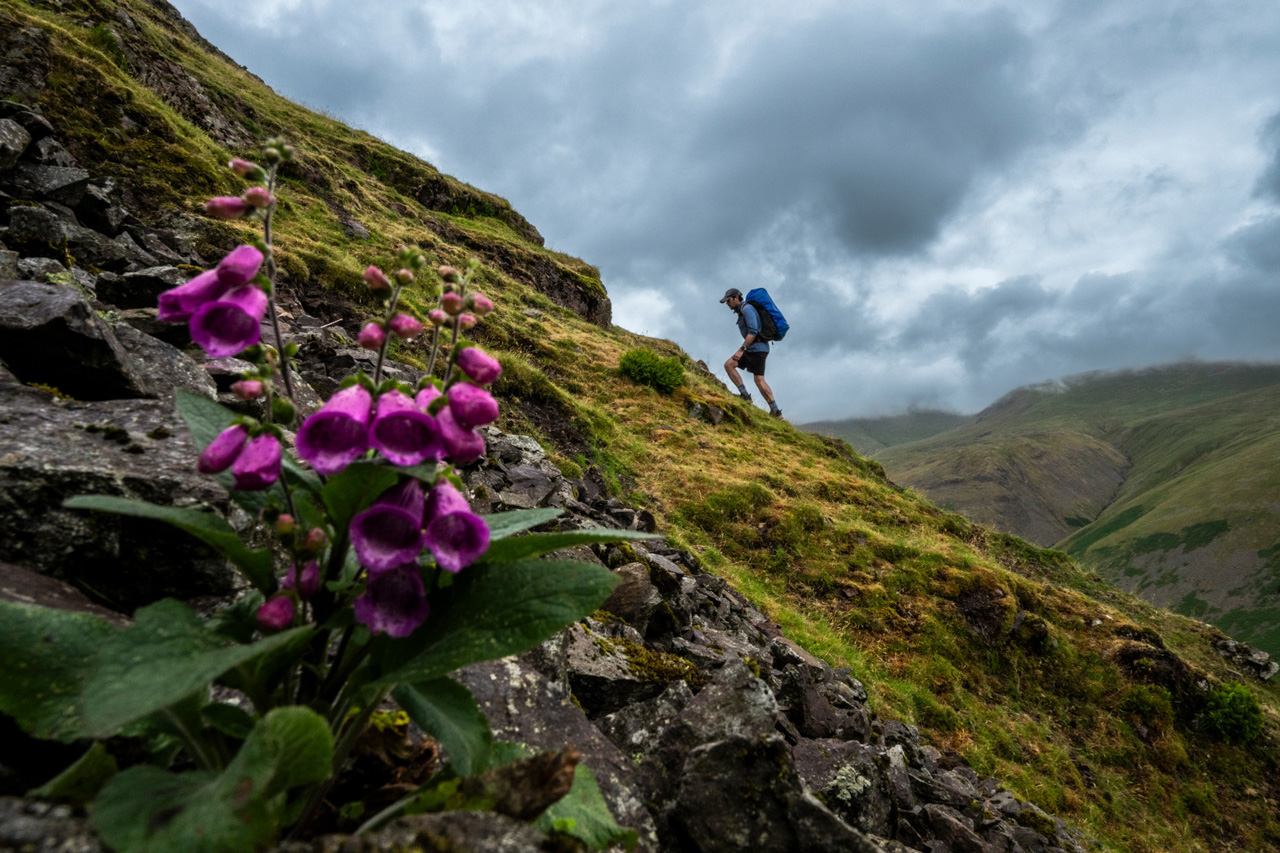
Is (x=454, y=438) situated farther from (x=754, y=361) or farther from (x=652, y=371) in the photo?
(x=754, y=361)

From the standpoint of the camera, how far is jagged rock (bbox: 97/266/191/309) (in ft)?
19.3

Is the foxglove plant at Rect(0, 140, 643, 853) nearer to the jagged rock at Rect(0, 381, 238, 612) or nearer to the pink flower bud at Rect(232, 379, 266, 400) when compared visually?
the pink flower bud at Rect(232, 379, 266, 400)

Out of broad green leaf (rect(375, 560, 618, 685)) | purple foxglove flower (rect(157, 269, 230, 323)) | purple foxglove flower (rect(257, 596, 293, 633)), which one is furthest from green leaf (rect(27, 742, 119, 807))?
purple foxglove flower (rect(157, 269, 230, 323))

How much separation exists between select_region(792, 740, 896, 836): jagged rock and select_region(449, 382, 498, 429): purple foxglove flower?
10.3 feet

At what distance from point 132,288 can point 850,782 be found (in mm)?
7885

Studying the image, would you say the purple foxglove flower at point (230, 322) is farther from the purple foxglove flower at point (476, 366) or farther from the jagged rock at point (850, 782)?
the jagged rock at point (850, 782)

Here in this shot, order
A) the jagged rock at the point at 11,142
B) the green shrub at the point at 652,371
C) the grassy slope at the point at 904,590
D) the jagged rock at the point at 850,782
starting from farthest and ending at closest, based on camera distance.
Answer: the green shrub at the point at 652,371
the grassy slope at the point at 904,590
the jagged rock at the point at 11,142
the jagged rock at the point at 850,782

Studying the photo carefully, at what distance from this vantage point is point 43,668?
163cm

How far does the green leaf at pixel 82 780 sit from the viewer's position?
4.88ft

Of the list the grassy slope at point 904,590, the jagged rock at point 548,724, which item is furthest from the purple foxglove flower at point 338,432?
the grassy slope at point 904,590

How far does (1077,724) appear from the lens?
11.7 meters

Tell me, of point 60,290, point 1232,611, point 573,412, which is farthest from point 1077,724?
point 1232,611

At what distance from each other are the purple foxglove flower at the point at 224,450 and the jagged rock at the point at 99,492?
110 centimetres

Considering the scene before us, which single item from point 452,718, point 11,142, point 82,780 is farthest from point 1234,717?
point 11,142
